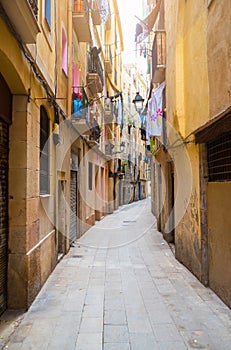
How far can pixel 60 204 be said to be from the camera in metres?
9.49

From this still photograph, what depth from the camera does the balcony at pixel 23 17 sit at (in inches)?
157

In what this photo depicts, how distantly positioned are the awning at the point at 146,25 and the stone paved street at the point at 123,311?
34.6 ft

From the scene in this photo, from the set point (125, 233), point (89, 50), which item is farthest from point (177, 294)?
point (89, 50)

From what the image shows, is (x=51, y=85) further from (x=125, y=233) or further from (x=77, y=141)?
(x=125, y=233)

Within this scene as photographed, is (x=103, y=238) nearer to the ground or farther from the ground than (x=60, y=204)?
nearer to the ground

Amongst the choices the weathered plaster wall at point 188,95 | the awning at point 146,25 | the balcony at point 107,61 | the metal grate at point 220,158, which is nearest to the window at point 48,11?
the weathered plaster wall at point 188,95

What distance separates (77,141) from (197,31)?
255 inches

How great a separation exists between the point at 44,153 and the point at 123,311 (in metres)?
3.78

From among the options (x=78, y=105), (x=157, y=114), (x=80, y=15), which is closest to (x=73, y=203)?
(x=78, y=105)

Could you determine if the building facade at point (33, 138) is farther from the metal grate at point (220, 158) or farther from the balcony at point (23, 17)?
the metal grate at point (220, 158)

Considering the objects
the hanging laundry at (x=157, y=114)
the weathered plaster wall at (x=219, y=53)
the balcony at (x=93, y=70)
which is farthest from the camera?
the balcony at (x=93, y=70)

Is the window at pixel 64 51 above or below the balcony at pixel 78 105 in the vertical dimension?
above

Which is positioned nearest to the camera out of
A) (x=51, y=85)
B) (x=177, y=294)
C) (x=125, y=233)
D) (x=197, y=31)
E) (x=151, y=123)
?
(x=177, y=294)

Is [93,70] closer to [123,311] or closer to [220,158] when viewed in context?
[220,158]
